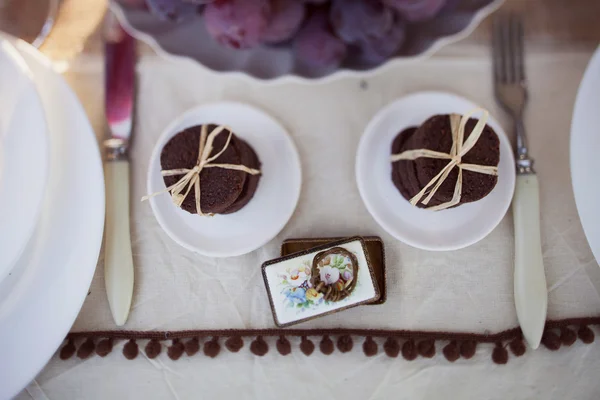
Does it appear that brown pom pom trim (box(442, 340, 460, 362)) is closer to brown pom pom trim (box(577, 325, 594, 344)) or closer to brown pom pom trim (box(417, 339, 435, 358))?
brown pom pom trim (box(417, 339, 435, 358))

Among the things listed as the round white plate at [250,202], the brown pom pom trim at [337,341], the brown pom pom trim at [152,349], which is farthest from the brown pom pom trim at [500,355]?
the brown pom pom trim at [152,349]

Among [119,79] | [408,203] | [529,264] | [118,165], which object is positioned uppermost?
[119,79]

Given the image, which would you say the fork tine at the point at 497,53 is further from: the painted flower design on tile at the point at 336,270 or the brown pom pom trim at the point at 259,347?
the brown pom pom trim at the point at 259,347

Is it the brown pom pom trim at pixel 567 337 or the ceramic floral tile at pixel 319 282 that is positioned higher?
the ceramic floral tile at pixel 319 282

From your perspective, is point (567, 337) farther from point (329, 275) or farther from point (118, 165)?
point (118, 165)

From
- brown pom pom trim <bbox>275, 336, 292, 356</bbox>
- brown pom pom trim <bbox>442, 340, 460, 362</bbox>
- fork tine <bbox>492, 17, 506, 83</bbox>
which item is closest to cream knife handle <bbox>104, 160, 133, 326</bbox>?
brown pom pom trim <bbox>275, 336, 292, 356</bbox>

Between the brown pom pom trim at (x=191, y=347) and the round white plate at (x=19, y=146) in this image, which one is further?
the brown pom pom trim at (x=191, y=347)

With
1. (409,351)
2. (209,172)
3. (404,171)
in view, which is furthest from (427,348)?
(209,172)
